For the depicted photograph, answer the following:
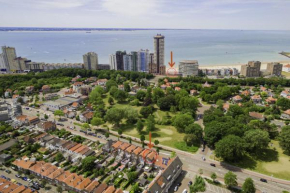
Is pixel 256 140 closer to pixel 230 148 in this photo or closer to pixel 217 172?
pixel 230 148

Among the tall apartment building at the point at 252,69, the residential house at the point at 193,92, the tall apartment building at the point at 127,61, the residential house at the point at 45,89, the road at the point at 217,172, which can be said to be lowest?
the road at the point at 217,172

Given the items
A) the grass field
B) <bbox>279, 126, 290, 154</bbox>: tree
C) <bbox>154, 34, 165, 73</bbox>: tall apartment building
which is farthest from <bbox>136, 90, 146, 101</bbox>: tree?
<bbox>279, 126, 290, 154</bbox>: tree

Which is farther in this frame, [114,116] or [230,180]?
[114,116]

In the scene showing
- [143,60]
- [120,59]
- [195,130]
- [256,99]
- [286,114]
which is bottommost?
[286,114]

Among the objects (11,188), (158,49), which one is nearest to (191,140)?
(11,188)

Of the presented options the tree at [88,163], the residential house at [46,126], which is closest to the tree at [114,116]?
the residential house at [46,126]

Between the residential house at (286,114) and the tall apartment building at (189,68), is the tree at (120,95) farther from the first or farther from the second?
the residential house at (286,114)

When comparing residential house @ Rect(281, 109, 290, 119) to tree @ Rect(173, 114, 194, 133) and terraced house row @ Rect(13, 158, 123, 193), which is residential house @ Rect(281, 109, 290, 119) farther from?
terraced house row @ Rect(13, 158, 123, 193)
